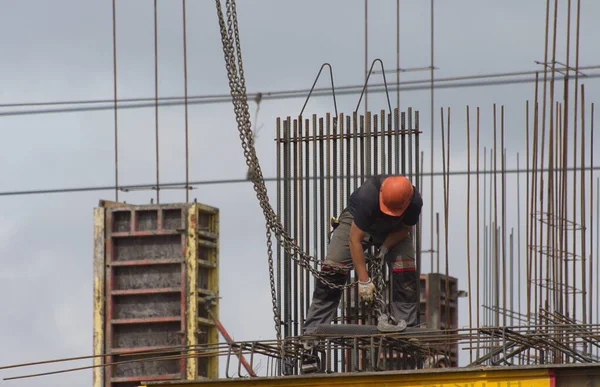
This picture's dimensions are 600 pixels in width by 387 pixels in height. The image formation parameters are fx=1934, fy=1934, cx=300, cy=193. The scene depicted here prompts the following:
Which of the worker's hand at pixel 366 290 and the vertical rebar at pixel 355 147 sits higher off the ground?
the vertical rebar at pixel 355 147

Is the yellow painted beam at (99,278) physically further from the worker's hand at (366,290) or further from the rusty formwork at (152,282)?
the worker's hand at (366,290)

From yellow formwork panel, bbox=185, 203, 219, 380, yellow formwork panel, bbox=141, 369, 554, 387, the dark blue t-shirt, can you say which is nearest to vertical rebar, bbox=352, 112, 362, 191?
the dark blue t-shirt

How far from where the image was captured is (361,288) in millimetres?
19953

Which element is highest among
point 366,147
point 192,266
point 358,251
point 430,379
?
point 366,147

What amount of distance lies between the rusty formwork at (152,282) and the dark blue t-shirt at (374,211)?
27.9 feet

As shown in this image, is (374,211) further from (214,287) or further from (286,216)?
(214,287)

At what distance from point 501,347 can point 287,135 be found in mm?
4253

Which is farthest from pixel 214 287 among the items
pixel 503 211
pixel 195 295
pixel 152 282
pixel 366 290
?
pixel 366 290

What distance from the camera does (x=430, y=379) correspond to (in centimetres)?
1816

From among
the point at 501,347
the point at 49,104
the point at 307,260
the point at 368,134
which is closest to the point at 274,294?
the point at 307,260

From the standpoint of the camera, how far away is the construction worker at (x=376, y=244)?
64.5 feet

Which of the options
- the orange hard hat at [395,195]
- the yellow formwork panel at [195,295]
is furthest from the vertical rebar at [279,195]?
the yellow formwork panel at [195,295]

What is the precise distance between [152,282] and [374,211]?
9585mm

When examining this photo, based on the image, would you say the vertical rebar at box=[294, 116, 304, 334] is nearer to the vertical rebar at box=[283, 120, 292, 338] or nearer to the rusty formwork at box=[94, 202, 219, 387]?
the vertical rebar at box=[283, 120, 292, 338]
